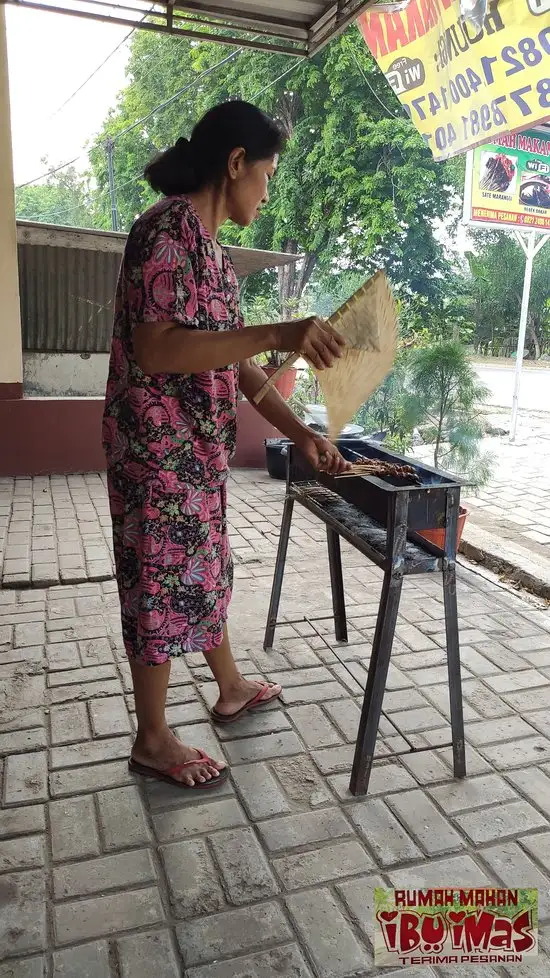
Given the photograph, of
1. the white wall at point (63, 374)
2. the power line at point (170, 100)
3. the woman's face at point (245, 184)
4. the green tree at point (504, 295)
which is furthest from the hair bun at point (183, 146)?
the green tree at point (504, 295)

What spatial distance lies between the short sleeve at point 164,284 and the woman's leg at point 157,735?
3.37 feet

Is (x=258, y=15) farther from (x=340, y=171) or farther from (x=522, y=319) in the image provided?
(x=340, y=171)

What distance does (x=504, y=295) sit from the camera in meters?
22.8

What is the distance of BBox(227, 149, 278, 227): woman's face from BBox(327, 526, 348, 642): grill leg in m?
1.40

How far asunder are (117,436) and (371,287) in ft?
2.68

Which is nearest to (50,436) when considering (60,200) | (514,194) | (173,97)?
(514,194)

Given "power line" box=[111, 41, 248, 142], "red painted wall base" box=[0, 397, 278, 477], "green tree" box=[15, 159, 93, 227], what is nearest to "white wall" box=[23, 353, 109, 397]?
"red painted wall base" box=[0, 397, 278, 477]

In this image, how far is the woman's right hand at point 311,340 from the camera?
5.71 ft

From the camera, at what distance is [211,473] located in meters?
2.03

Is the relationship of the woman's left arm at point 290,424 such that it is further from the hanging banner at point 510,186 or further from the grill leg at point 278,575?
the hanging banner at point 510,186

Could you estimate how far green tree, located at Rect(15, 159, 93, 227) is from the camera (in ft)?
84.3

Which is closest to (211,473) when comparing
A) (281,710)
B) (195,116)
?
(281,710)

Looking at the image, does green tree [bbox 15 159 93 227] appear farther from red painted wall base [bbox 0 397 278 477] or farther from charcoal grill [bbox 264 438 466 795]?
charcoal grill [bbox 264 438 466 795]

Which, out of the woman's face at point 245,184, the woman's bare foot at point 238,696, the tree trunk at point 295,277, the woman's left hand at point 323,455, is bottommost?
the woman's bare foot at point 238,696
